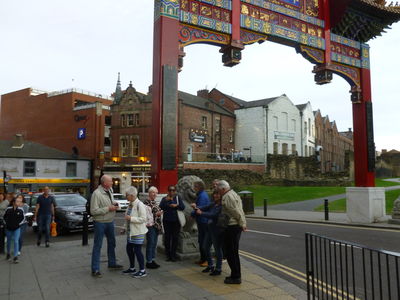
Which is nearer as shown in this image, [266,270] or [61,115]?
[266,270]

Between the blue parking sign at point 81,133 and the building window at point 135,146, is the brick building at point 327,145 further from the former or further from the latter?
the blue parking sign at point 81,133

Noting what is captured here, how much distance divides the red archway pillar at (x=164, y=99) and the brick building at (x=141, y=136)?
26711mm

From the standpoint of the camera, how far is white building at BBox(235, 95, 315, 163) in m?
42.7

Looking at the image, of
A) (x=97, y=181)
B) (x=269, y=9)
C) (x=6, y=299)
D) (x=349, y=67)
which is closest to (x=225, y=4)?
(x=269, y=9)

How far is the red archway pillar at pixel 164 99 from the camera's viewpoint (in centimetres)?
847

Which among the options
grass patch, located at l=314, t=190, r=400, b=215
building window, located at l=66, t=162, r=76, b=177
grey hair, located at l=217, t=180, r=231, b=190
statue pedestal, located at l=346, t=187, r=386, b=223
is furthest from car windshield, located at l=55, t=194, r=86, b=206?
building window, located at l=66, t=162, r=76, b=177

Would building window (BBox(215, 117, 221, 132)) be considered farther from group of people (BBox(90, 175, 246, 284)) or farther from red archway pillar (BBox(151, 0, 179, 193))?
group of people (BBox(90, 175, 246, 284))

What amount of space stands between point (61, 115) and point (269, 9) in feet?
133

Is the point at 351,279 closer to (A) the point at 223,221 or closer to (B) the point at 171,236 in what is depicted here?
(A) the point at 223,221

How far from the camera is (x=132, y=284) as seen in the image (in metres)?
5.58

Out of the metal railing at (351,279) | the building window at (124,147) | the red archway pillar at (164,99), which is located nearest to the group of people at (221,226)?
the metal railing at (351,279)

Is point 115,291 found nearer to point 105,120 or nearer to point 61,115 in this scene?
point 105,120

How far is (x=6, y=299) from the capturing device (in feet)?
16.3

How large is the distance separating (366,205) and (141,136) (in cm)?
2812
